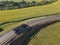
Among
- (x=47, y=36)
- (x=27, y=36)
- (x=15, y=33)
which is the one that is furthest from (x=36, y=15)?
(x=15, y=33)

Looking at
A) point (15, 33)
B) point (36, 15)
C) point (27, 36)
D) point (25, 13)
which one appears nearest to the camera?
point (15, 33)

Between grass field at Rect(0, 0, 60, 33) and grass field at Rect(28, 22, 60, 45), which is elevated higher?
grass field at Rect(28, 22, 60, 45)

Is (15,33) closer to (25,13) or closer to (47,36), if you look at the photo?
(47,36)

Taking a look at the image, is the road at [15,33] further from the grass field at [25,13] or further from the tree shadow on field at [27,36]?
the grass field at [25,13]

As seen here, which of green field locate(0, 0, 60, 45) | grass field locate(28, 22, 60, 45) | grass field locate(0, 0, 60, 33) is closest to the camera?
grass field locate(28, 22, 60, 45)

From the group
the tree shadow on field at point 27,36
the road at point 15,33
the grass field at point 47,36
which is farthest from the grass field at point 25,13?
the grass field at point 47,36

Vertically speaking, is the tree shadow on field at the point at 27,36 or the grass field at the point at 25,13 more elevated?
the tree shadow on field at the point at 27,36

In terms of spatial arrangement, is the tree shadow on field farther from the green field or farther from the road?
the road

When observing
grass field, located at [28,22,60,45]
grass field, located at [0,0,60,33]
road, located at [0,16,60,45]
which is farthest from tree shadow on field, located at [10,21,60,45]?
grass field, located at [0,0,60,33]

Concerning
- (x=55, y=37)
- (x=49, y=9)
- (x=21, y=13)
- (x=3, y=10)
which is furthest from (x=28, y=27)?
(x=49, y=9)
